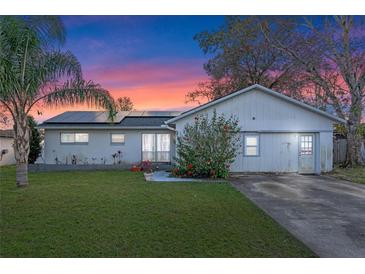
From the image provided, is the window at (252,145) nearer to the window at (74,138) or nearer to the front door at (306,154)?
the front door at (306,154)

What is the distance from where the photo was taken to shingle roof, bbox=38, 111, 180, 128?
16297mm

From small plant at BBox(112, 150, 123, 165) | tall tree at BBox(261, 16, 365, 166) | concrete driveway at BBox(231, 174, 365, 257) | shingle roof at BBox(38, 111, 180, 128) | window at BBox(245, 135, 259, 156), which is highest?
tall tree at BBox(261, 16, 365, 166)

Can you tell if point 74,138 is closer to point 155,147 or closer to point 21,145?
point 155,147

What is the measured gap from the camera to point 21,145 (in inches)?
353

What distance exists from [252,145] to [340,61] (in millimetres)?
8567

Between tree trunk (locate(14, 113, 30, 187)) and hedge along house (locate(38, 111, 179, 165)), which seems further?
hedge along house (locate(38, 111, 179, 165))

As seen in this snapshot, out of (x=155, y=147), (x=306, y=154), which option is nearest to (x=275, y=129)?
(x=306, y=154)

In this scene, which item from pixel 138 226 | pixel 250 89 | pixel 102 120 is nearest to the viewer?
pixel 138 226

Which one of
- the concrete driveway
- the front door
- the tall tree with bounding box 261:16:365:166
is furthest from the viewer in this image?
the tall tree with bounding box 261:16:365:166

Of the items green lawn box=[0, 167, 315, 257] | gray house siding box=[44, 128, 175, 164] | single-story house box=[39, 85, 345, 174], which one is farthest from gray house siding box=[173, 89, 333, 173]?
green lawn box=[0, 167, 315, 257]

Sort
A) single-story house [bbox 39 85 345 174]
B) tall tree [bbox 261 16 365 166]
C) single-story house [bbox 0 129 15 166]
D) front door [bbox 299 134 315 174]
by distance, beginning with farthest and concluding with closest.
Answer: single-story house [bbox 0 129 15 166], tall tree [bbox 261 16 365 166], front door [bbox 299 134 315 174], single-story house [bbox 39 85 345 174]

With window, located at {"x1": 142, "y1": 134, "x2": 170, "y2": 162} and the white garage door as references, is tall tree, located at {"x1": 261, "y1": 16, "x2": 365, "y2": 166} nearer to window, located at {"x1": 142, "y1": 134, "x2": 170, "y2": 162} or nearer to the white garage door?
the white garage door

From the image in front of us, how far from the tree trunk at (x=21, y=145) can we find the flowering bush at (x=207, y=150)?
602 cm

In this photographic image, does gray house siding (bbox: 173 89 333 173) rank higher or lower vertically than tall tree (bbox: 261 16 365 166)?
lower
